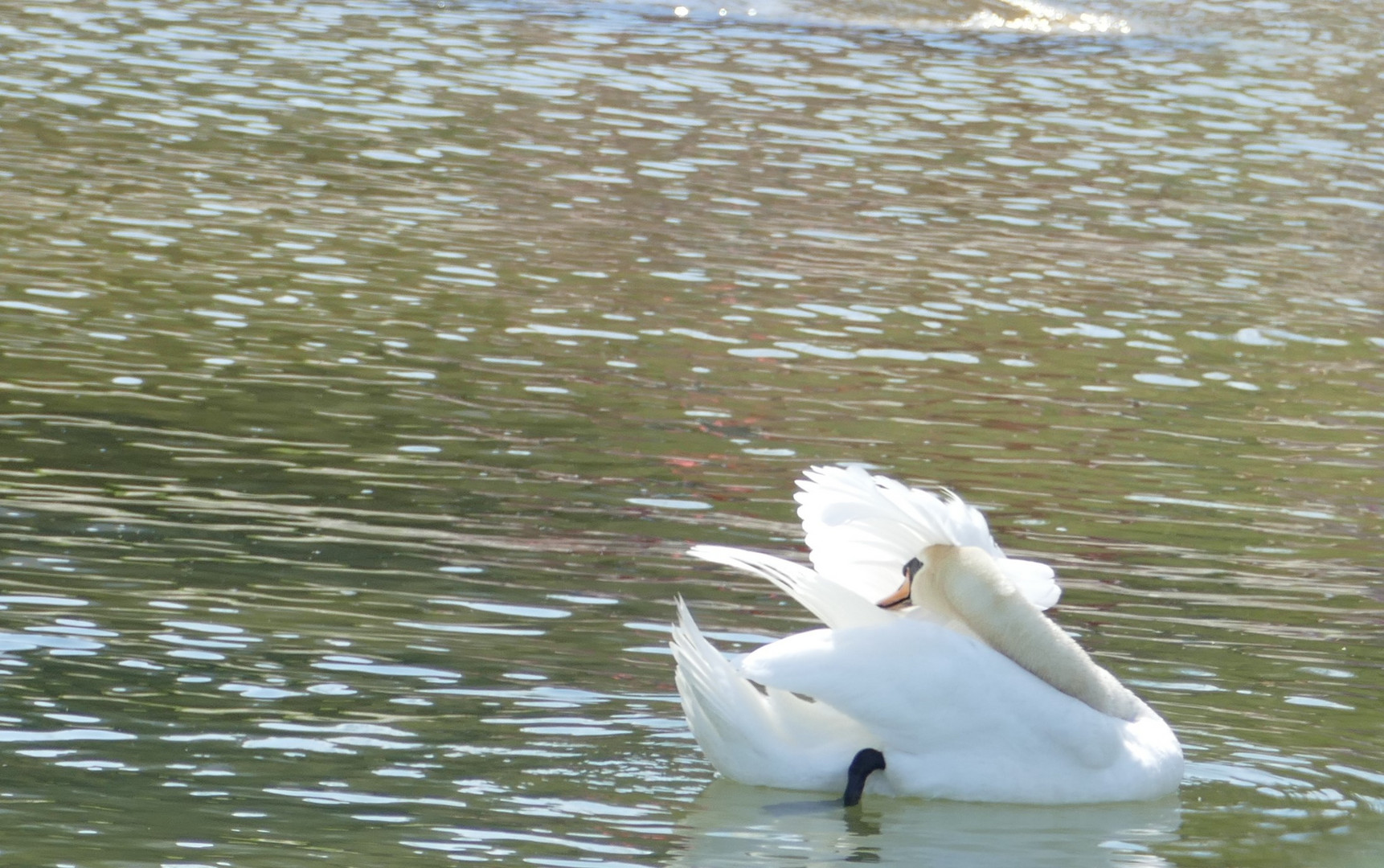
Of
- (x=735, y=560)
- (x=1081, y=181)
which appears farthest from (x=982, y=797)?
(x=1081, y=181)

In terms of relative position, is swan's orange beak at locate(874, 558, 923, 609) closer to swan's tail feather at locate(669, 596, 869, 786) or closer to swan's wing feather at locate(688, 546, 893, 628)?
swan's wing feather at locate(688, 546, 893, 628)

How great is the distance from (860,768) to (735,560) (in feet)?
2.10

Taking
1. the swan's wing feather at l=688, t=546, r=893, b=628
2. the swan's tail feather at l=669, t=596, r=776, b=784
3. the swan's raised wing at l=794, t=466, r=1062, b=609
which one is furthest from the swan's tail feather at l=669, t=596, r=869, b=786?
the swan's raised wing at l=794, t=466, r=1062, b=609

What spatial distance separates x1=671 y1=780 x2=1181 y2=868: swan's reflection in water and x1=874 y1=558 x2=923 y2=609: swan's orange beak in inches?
20.3

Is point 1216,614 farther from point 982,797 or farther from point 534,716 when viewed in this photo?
point 534,716

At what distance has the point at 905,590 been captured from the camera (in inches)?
257

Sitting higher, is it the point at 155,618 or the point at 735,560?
the point at 735,560

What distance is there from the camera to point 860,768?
6.32m

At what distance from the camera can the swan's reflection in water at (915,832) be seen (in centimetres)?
596

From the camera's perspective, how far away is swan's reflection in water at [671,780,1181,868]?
19.5 ft

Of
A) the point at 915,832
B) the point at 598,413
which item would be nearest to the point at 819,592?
the point at 915,832

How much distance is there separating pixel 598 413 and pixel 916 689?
466cm

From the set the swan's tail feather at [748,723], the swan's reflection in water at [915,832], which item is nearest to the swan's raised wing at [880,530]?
the swan's tail feather at [748,723]

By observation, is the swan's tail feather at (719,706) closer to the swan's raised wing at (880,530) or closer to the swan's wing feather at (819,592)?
the swan's wing feather at (819,592)
